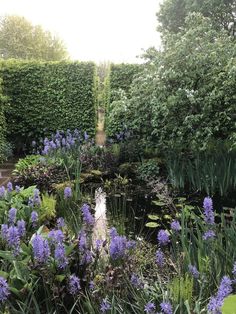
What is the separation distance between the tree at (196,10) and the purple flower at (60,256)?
11.0 meters

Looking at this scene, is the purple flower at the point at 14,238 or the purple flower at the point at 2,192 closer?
the purple flower at the point at 14,238

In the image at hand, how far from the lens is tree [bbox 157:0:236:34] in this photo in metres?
13.1

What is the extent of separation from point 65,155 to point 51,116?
3.30m

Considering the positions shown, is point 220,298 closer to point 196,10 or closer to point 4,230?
point 4,230

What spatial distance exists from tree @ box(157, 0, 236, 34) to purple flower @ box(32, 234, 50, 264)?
A: 11038 millimetres

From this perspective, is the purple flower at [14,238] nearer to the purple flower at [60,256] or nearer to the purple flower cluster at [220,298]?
the purple flower at [60,256]

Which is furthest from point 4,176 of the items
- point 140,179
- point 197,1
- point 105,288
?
point 197,1

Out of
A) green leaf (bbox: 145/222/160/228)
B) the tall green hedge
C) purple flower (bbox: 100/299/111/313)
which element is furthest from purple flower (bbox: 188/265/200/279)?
the tall green hedge

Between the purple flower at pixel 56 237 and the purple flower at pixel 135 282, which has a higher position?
the purple flower at pixel 56 237

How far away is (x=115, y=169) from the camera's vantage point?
6.74m

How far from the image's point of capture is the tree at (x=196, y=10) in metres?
13.1

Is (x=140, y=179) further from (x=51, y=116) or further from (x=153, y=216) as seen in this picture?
(x=51, y=116)

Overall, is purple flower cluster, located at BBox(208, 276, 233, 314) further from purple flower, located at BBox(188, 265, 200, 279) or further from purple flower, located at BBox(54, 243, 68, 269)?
purple flower, located at BBox(54, 243, 68, 269)

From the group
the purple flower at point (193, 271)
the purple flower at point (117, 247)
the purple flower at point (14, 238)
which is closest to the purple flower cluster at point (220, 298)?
the purple flower at point (193, 271)
